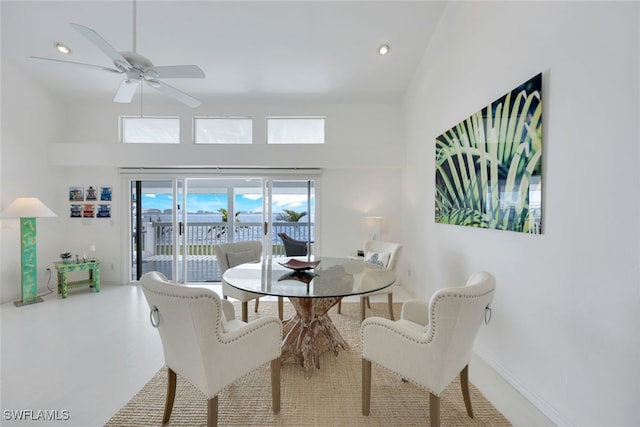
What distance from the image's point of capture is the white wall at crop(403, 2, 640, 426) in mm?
1163

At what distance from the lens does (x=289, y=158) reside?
4.17m

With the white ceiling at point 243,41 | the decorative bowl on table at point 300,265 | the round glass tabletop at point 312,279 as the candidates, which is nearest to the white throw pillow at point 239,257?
the round glass tabletop at point 312,279

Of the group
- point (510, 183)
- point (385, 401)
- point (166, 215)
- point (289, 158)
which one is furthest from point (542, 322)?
point (166, 215)

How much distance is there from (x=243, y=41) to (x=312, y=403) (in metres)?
3.77

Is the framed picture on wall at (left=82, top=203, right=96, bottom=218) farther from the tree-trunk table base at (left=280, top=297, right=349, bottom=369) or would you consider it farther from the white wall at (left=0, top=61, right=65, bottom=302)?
the tree-trunk table base at (left=280, top=297, right=349, bottom=369)

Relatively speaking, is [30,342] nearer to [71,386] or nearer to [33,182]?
[71,386]

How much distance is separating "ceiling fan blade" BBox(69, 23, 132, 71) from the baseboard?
3484 mm

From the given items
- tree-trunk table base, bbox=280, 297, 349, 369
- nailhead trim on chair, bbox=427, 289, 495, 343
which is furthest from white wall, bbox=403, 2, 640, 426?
tree-trunk table base, bbox=280, 297, 349, 369

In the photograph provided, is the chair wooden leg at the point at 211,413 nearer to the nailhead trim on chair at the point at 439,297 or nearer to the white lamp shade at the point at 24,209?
the nailhead trim on chair at the point at 439,297

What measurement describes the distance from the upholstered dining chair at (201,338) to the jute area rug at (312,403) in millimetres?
331

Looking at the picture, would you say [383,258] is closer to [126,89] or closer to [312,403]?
[312,403]

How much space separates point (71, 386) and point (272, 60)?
151 inches

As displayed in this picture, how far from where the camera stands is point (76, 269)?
12.7 feet

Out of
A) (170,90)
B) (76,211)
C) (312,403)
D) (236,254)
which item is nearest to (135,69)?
(170,90)
